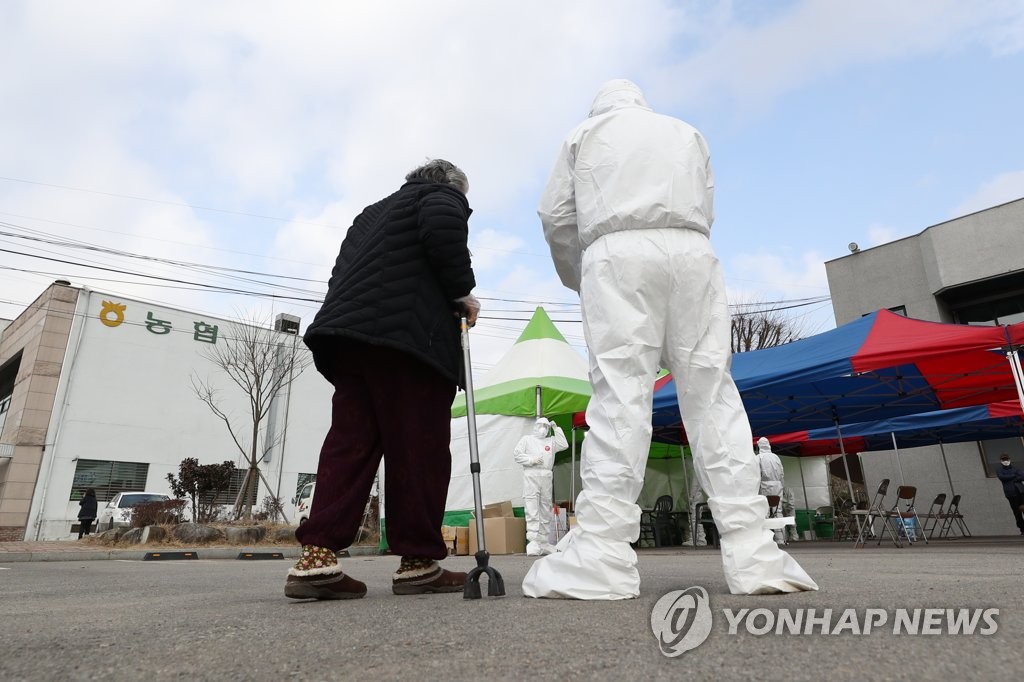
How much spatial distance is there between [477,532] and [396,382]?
0.71m

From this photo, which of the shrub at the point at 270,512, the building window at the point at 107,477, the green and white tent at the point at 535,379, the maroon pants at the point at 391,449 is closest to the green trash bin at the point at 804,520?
the green and white tent at the point at 535,379

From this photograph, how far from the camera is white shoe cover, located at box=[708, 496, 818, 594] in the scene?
2.05 m

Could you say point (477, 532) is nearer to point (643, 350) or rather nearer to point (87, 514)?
point (643, 350)

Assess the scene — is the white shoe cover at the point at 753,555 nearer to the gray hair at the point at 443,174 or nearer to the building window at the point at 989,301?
the gray hair at the point at 443,174

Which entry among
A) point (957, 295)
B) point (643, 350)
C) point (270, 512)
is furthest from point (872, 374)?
point (270, 512)

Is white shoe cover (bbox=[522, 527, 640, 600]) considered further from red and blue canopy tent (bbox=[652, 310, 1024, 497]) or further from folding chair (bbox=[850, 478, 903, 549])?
folding chair (bbox=[850, 478, 903, 549])

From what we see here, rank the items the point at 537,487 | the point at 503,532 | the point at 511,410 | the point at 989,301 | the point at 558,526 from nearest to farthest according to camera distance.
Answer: the point at 537,487, the point at 503,532, the point at 558,526, the point at 511,410, the point at 989,301

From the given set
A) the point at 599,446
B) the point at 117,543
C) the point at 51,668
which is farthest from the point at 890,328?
the point at 117,543

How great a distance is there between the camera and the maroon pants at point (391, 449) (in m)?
2.45

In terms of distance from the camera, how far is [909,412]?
10.3 m

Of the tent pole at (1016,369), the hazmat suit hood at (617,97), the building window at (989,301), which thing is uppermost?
the building window at (989,301)

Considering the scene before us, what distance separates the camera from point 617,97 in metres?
2.77

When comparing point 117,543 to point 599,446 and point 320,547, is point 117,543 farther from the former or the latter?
point 599,446

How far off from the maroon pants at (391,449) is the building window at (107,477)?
20880 mm
